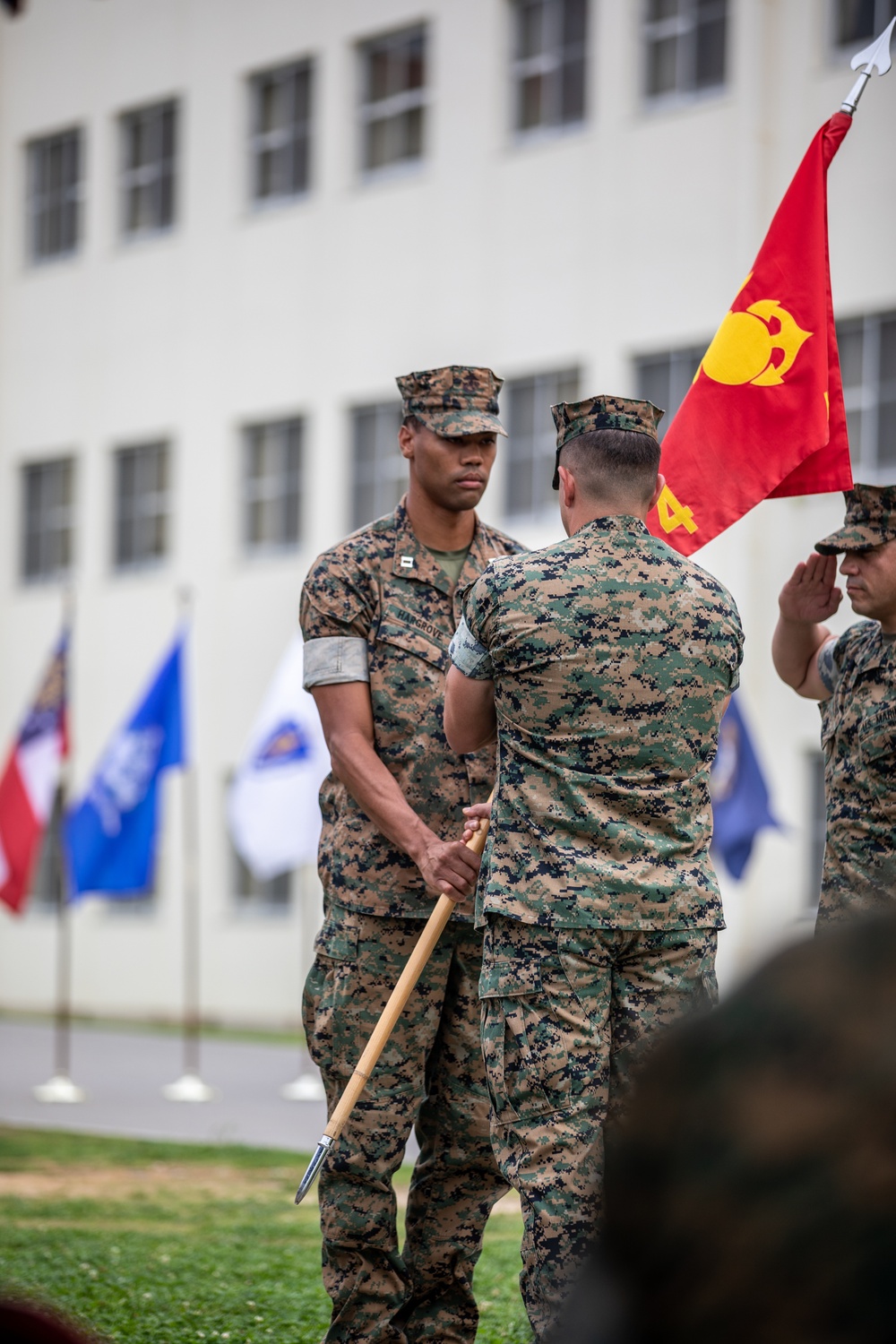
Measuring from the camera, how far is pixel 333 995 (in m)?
4.55

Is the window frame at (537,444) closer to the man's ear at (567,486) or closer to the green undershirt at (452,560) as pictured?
the green undershirt at (452,560)

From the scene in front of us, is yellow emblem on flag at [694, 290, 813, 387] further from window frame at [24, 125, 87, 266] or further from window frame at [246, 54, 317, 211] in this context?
window frame at [24, 125, 87, 266]

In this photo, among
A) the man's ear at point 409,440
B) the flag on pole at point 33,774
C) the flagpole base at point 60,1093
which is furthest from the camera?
the flag on pole at point 33,774

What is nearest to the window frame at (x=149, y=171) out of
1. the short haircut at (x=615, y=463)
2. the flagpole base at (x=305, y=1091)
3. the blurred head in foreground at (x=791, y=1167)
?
the flagpole base at (x=305, y=1091)

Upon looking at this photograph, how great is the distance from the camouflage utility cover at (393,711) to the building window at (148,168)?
19411mm

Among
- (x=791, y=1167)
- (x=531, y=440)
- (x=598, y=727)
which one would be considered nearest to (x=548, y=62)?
(x=531, y=440)

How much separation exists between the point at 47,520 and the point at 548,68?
893 centimetres

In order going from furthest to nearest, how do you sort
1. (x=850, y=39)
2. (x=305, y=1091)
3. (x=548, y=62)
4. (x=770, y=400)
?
1. (x=548, y=62)
2. (x=850, y=39)
3. (x=305, y=1091)
4. (x=770, y=400)

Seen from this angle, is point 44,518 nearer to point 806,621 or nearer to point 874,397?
point 874,397

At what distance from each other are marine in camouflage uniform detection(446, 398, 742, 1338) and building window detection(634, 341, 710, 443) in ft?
46.7

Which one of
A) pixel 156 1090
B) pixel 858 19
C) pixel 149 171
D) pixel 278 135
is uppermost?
pixel 149 171

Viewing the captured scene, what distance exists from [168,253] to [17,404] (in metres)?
3.20

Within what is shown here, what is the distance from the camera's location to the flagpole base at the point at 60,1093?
1330 cm

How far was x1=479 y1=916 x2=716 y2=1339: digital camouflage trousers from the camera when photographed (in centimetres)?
361
